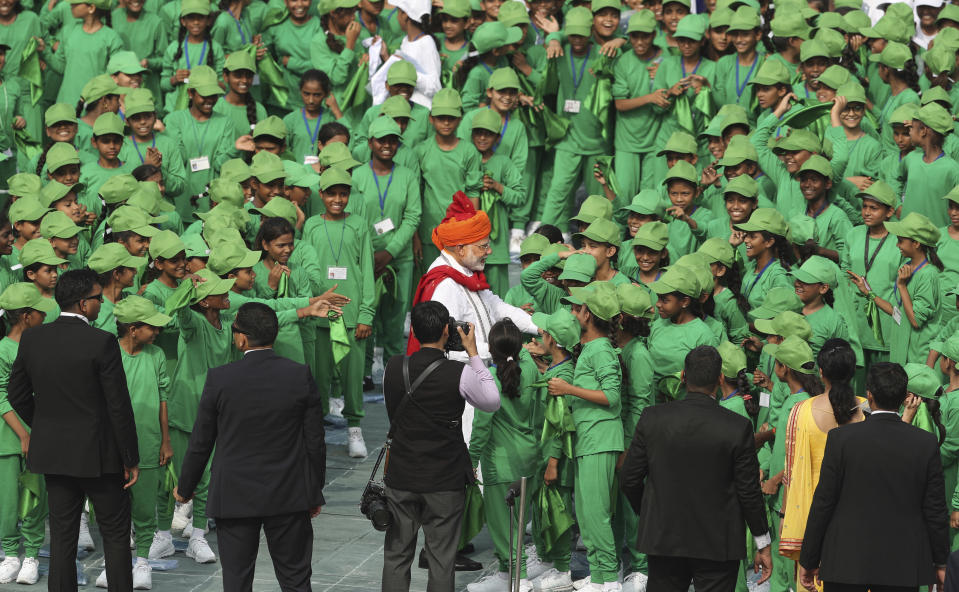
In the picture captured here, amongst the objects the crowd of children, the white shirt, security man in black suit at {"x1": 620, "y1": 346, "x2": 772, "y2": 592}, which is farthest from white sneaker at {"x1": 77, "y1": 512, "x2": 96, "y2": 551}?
security man in black suit at {"x1": 620, "y1": 346, "x2": 772, "y2": 592}

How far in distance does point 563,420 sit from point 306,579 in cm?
211

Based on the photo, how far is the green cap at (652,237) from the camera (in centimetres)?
1130

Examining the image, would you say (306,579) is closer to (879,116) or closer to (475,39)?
(475,39)

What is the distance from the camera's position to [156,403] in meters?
9.92

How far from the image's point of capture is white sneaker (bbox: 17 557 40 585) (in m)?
9.90

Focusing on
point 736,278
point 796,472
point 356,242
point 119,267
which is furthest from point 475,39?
point 796,472

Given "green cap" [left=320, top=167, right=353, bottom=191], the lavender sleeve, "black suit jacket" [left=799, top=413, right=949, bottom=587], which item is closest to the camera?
"black suit jacket" [left=799, top=413, right=949, bottom=587]

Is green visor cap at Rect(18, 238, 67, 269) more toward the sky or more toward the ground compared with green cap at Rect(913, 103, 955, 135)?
more toward the ground

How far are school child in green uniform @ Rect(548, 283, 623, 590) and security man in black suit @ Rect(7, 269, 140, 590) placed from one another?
2.71 meters

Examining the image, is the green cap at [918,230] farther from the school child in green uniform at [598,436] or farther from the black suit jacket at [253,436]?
the black suit jacket at [253,436]

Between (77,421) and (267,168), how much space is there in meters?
4.39

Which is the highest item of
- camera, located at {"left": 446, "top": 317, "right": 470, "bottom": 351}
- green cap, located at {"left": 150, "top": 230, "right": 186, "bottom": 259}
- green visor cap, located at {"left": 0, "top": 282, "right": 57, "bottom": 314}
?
green cap, located at {"left": 150, "top": 230, "right": 186, "bottom": 259}

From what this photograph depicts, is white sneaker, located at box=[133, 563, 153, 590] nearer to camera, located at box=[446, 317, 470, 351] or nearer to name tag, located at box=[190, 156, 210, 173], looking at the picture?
camera, located at box=[446, 317, 470, 351]

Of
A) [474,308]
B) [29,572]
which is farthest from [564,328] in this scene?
[29,572]
